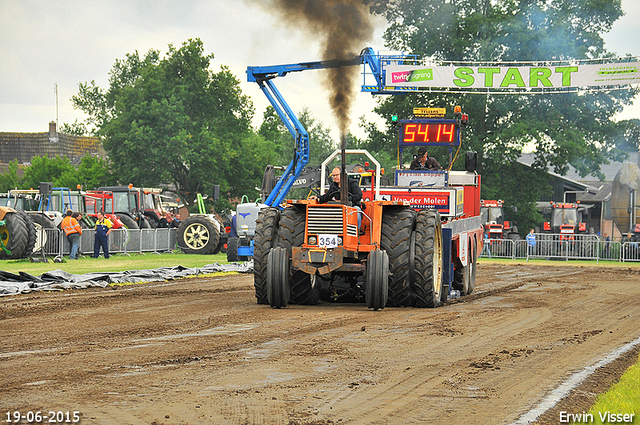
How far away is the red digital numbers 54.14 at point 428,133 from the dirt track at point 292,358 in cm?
500

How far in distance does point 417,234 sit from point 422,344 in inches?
143

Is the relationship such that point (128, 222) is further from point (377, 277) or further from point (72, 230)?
point (377, 277)

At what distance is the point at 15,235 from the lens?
23.2m

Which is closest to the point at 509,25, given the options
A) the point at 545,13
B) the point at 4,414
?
the point at 545,13

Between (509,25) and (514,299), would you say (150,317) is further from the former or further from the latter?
(509,25)

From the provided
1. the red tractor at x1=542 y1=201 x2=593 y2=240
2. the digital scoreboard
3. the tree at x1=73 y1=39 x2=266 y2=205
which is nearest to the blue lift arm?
the digital scoreboard

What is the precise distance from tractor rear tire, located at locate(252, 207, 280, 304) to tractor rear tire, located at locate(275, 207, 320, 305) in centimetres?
10

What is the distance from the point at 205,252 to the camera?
30688 mm

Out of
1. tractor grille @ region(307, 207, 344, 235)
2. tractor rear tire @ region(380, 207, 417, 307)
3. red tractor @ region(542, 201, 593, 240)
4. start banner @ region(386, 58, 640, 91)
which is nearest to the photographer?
tractor grille @ region(307, 207, 344, 235)

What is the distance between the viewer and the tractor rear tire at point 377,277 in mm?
11352

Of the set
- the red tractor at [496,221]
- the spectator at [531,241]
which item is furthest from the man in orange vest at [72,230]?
the red tractor at [496,221]

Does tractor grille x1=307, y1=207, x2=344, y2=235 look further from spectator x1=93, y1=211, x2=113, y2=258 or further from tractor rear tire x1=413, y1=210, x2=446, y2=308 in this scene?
spectator x1=93, y1=211, x2=113, y2=258

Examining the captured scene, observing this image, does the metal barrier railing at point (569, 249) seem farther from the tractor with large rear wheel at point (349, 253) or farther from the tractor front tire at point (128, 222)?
the tractor with large rear wheel at point (349, 253)

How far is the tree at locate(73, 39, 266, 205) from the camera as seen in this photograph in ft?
166
